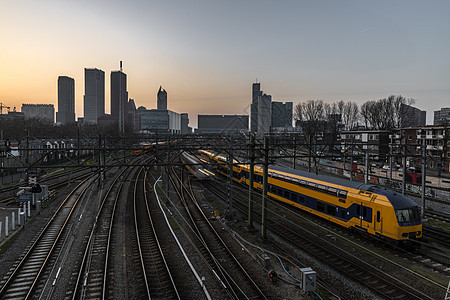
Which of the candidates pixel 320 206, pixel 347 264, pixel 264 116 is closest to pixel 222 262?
pixel 347 264

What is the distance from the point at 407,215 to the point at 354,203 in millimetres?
2668

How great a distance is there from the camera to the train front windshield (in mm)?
14383

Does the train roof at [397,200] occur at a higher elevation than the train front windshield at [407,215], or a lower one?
higher

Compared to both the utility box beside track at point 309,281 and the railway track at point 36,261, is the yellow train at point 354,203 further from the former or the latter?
the railway track at point 36,261

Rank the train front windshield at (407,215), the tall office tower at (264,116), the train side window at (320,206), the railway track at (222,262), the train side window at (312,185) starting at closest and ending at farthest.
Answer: the railway track at (222,262) → the train front windshield at (407,215) → the train side window at (320,206) → the train side window at (312,185) → the tall office tower at (264,116)

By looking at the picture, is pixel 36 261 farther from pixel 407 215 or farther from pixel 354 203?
pixel 407 215

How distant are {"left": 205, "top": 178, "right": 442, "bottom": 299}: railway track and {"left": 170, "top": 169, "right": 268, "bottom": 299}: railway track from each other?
404 cm

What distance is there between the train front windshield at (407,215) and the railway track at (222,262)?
8.06 meters

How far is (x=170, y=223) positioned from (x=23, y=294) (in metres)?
10.0

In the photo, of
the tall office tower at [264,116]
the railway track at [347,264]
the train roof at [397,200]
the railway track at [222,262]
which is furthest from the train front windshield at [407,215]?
the tall office tower at [264,116]

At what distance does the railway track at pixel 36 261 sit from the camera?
11523mm

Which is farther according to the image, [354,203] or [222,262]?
[354,203]

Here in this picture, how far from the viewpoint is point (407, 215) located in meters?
14.6

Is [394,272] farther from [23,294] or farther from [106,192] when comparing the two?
[106,192]
